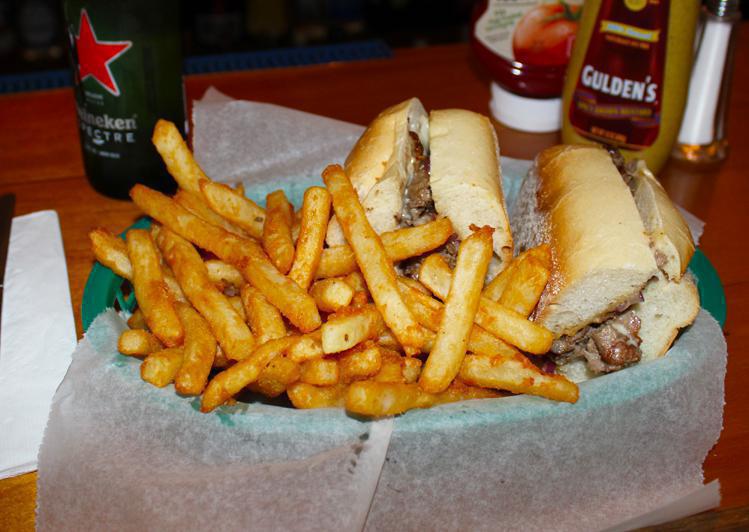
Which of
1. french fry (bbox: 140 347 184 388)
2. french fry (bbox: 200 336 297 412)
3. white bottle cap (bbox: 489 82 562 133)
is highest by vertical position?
french fry (bbox: 200 336 297 412)

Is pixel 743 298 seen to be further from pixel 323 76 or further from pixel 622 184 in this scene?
pixel 323 76

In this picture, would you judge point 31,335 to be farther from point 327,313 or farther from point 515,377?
point 515,377

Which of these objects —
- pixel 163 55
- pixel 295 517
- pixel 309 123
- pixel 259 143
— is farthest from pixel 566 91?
pixel 295 517

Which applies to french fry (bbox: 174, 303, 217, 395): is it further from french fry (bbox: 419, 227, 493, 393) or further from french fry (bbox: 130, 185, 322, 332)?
french fry (bbox: 419, 227, 493, 393)

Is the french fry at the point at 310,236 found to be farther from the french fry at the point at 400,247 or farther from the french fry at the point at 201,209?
the french fry at the point at 201,209

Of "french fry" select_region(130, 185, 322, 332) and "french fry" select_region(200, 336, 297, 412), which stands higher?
"french fry" select_region(130, 185, 322, 332)

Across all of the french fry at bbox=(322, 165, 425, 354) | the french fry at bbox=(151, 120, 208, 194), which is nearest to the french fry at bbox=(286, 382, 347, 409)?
the french fry at bbox=(322, 165, 425, 354)
